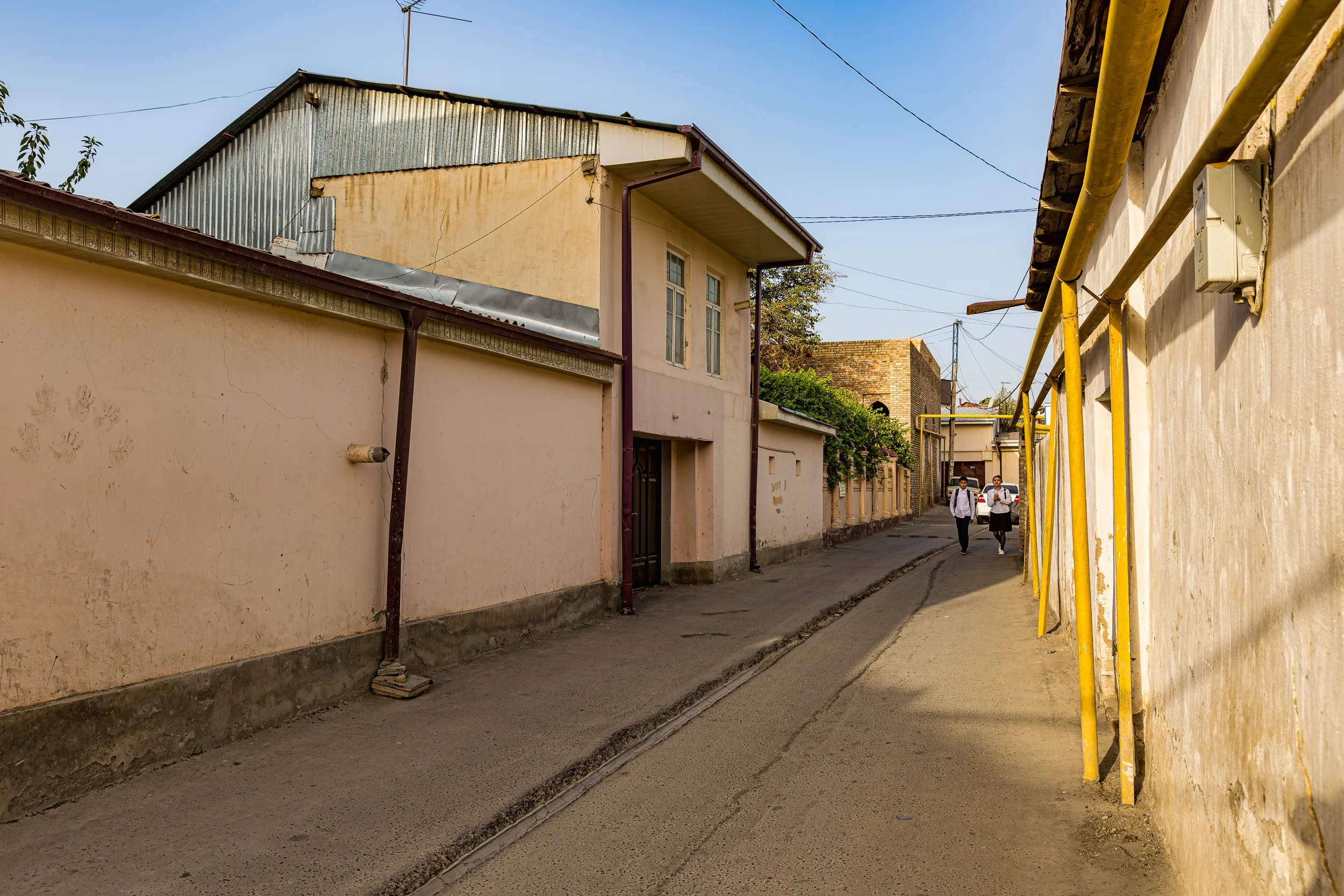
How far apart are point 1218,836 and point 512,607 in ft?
22.2

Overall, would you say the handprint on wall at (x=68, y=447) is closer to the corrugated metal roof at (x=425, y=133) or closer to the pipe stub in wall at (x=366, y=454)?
the pipe stub in wall at (x=366, y=454)

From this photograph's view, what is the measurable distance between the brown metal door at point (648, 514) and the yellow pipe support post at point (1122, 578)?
865 cm

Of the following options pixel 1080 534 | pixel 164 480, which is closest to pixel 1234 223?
pixel 1080 534

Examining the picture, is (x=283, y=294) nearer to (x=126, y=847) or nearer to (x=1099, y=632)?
(x=126, y=847)

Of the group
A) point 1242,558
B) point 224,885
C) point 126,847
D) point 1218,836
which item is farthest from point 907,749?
point 126,847

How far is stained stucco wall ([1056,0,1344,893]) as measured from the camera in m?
2.13

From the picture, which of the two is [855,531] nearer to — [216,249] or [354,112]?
[354,112]

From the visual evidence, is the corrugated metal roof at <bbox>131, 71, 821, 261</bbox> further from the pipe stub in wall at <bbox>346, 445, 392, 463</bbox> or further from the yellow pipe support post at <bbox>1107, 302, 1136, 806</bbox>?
the yellow pipe support post at <bbox>1107, 302, 1136, 806</bbox>

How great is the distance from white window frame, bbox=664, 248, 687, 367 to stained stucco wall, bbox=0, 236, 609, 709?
5.21 m

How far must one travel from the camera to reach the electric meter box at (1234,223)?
101 inches

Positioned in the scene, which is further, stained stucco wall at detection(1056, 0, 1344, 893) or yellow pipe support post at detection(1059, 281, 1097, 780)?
yellow pipe support post at detection(1059, 281, 1097, 780)

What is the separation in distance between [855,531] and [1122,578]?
66.1ft

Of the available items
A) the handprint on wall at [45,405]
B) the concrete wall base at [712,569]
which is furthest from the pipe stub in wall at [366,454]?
the concrete wall base at [712,569]

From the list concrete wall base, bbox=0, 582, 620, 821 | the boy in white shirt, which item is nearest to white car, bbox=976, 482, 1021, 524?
the boy in white shirt
